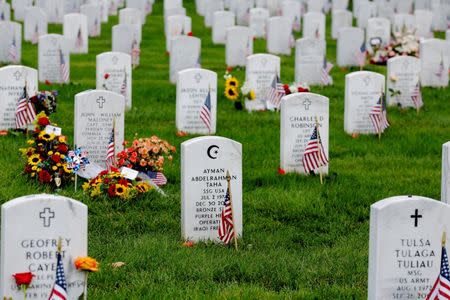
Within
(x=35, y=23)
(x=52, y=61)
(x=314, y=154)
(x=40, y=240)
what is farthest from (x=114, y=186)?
(x=35, y=23)

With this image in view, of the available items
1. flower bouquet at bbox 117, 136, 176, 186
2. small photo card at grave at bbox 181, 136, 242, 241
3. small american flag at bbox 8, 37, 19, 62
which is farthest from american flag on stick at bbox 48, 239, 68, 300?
small american flag at bbox 8, 37, 19, 62

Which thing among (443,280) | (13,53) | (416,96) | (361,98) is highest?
(13,53)

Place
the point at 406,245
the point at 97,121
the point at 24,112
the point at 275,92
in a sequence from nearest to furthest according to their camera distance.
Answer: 1. the point at 406,245
2. the point at 97,121
3. the point at 24,112
4. the point at 275,92

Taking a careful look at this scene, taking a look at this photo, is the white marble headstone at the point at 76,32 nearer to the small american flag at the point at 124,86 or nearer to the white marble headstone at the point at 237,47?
the white marble headstone at the point at 237,47

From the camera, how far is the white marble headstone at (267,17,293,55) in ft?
83.0

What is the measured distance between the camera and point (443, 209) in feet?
27.8

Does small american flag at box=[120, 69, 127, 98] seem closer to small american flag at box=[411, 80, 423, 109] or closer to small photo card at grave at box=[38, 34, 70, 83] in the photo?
small photo card at grave at box=[38, 34, 70, 83]

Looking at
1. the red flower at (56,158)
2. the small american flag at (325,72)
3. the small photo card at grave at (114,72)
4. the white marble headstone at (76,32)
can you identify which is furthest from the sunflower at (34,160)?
the white marble headstone at (76,32)

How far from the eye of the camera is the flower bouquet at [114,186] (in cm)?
1171

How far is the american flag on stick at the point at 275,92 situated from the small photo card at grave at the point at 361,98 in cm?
187

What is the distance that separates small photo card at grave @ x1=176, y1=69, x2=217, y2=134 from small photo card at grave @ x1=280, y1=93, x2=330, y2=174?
8.14 feet

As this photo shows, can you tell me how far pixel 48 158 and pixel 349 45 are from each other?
11864 millimetres

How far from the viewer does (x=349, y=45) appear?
2325 cm

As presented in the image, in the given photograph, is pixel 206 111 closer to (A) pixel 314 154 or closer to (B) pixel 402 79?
(A) pixel 314 154
